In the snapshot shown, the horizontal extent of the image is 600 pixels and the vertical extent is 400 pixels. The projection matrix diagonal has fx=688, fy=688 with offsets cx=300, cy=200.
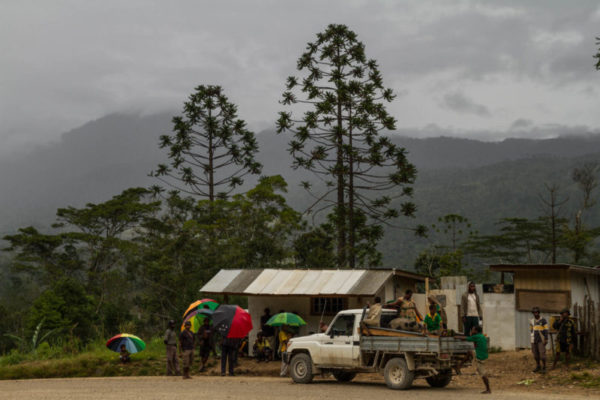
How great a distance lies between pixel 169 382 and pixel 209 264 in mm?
18658

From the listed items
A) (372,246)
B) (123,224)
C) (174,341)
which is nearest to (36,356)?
(174,341)

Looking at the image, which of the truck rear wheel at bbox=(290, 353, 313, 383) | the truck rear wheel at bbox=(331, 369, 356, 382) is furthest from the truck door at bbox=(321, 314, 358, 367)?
the truck rear wheel at bbox=(331, 369, 356, 382)

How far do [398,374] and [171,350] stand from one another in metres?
7.03

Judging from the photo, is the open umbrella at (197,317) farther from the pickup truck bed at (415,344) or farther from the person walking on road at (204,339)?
the pickup truck bed at (415,344)

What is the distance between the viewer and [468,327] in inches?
693

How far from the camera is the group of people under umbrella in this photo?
725 inches

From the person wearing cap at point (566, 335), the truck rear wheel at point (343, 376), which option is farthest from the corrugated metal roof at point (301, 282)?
the person wearing cap at point (566, 335)

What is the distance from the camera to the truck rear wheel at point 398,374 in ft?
48.3

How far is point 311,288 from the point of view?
69.0 feet

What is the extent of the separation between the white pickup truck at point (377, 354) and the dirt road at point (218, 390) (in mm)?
335

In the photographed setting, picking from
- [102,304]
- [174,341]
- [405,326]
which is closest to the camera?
[405,326]

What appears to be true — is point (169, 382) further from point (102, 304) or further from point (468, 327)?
point (102, 304)

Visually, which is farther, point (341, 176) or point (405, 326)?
point (341, 176)

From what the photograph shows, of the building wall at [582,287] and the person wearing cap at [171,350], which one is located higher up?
the building wall at [582,287]
